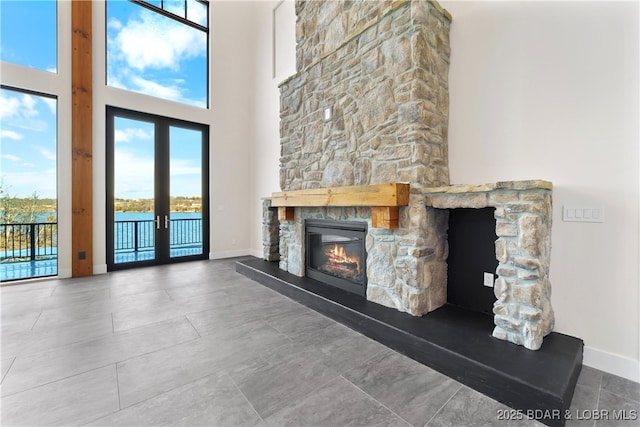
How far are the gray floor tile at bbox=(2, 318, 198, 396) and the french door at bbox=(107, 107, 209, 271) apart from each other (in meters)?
2.94

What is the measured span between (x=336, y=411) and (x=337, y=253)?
191 centimetres

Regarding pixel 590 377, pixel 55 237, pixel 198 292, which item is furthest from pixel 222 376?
pixel 55 237

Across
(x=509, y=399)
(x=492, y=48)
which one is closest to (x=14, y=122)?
(x=492, y=48)

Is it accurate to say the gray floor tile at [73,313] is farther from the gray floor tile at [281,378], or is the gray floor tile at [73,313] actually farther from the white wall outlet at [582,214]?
the white wall outlet at [582,214]

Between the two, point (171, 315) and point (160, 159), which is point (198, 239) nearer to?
point (160, 159)

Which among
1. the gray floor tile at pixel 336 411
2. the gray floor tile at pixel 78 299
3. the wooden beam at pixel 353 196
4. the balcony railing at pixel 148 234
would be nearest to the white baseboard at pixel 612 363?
the gray floor tile at pixel 336 411

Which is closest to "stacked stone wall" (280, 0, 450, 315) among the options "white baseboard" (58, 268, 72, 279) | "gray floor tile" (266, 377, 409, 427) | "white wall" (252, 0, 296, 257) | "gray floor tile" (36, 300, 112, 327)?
"gray floor tile" (266, 377, 409, 427)

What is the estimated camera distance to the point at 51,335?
93.0 inches

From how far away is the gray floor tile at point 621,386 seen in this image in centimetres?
166

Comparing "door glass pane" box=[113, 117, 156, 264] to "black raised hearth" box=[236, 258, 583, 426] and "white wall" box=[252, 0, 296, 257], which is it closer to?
"white wall" box=[252, 0, 296, 257]

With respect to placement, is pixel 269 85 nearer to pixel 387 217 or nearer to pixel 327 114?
pixel 327 114

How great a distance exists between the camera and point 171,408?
1.52m

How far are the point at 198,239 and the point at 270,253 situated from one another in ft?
6.67

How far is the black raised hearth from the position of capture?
1.48 metres
